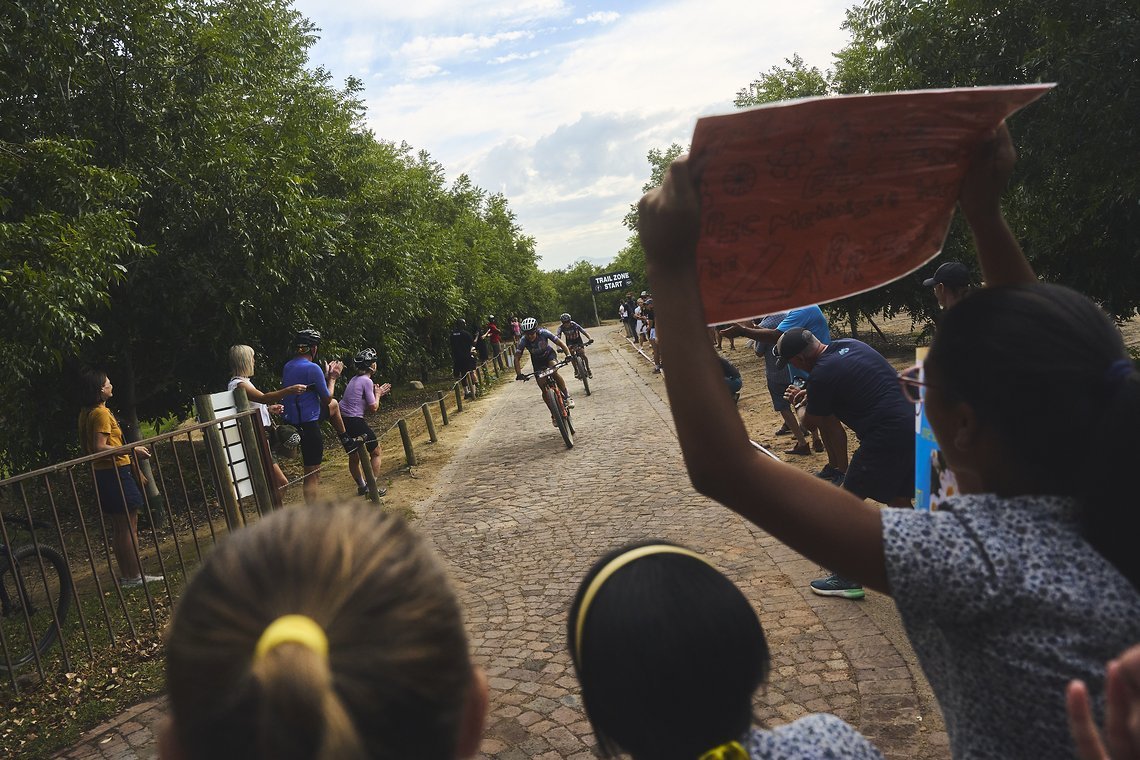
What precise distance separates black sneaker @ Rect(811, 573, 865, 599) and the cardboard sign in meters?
4.06

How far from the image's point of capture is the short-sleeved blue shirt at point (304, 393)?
361 inches

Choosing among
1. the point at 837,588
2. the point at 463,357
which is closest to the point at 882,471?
the point at 837,588

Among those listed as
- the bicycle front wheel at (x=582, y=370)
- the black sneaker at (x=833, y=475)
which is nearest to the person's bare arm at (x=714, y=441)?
the black sneaker at (x=833, y=475)

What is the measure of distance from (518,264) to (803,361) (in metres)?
59.5

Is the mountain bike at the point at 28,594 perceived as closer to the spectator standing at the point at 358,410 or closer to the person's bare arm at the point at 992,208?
the spectator standing at the point at 358,410

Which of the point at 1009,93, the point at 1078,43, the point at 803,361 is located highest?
the point at 1078,43

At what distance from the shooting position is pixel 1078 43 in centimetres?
789

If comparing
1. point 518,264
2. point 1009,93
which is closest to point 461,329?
point 1009,93

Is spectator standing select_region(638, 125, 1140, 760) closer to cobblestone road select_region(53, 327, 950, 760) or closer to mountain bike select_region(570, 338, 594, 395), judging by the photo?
cobblestone road select_region(53, 327, 950, 760)

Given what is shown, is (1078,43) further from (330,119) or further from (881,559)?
(330,119)

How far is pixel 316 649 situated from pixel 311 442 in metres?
8.85

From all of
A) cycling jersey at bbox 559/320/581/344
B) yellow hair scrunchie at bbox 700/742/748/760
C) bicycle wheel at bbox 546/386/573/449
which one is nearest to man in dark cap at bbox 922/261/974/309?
yellow hair scrunchie at bbox 700/742/748/760

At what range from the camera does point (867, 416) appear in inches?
204

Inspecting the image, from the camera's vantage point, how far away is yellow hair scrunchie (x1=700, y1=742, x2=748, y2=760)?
137 centimetres
